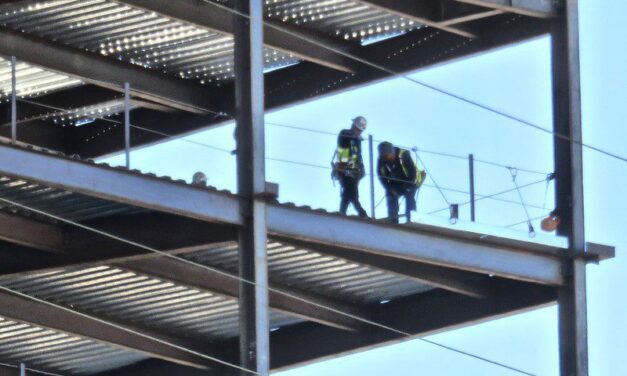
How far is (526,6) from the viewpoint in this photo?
115 feet

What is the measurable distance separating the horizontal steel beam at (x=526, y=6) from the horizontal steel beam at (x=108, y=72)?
5.00 metres

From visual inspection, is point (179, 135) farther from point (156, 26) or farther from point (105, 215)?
point (105, 215)

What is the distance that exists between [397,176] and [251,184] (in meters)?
2.52

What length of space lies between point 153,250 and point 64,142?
7.82 metres

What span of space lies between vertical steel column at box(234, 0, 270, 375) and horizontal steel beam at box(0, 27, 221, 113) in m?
4.36

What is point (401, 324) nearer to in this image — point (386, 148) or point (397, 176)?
point (397, 176)

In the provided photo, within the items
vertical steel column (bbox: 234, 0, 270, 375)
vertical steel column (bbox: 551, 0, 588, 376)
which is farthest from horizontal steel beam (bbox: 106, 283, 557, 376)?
vertical steel column (bbox: 234, 0, 270, 375)

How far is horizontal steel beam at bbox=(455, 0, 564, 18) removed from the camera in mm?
34656

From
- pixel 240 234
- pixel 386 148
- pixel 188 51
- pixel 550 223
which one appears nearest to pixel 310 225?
Result: pixel 240 234

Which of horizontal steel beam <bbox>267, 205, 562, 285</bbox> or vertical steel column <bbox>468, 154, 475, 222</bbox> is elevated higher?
vertical steel column <bbox>468, 154, 475, 222</bbox>

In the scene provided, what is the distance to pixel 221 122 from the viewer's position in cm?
3884

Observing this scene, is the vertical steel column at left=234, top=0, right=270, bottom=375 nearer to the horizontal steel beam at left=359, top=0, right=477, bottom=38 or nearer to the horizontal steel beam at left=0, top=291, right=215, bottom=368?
the horizontal steel beam at left=359, top=0, right=477, bottom=38

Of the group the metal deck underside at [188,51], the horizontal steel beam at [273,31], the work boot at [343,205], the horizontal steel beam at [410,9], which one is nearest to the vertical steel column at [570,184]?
the metal deck underside at [188,51]

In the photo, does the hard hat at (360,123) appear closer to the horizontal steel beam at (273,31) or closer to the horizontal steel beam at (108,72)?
the horizontal steel beam at (273,31)
